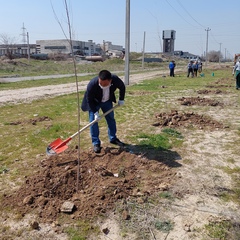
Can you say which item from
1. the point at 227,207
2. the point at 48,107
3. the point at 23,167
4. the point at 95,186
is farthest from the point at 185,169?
the point at 48,107

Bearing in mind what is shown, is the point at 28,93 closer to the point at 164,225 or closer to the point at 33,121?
the point at 33,121

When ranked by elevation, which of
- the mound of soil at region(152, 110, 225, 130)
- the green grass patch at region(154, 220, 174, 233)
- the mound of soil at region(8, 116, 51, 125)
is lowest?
the green grass patch at region(154, 220, 174, 233)

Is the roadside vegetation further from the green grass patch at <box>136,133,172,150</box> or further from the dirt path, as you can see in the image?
Answer: the dirt path

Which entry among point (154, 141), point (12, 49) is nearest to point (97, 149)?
point (154, 141)

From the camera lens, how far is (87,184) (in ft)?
12.5

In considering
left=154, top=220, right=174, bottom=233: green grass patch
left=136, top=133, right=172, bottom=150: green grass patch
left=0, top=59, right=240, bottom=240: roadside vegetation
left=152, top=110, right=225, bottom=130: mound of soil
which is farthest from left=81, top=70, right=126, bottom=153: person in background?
left=152, top=110, right=225, bottom=130: mound of soil

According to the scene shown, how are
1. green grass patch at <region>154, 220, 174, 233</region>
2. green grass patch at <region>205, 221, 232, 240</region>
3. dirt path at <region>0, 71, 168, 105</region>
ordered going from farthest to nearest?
1. dirt path at <region>0, 71, 168, 105</region>
2. green grass patch at <region>154, 220, 174, 233</region>
3. green grass patch at <region>205, 221, 232, 240</region>

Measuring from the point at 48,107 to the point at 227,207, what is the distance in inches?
316

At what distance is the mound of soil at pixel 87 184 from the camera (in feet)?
10.8

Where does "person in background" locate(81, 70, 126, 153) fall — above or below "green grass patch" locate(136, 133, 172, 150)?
above

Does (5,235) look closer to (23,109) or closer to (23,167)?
(23,167)

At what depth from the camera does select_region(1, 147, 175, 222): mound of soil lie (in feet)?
10.8

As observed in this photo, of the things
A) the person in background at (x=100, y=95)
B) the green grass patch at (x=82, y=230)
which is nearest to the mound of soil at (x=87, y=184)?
the green grass patch at (x=82, y=230)

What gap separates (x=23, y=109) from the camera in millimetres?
9797
